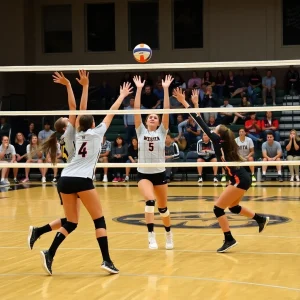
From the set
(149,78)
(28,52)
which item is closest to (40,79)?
(28,52)

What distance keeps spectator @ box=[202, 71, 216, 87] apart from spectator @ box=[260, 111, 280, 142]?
3.26 metres

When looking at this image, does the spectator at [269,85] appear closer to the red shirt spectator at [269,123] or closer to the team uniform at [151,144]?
the red shirt spectator at [269,123]

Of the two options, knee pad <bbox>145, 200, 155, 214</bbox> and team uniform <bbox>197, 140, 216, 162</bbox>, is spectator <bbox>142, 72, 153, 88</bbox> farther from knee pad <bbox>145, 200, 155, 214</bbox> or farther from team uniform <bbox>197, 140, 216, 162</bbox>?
knee pad <bbox>145, 200, 155, 214</bbox>

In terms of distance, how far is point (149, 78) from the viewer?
2641cm

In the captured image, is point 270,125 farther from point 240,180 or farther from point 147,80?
point 240,180

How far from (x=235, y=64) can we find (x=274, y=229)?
348 centimetres

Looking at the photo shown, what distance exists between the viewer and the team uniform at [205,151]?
21.2 meters

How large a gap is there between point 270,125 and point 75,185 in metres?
15.7

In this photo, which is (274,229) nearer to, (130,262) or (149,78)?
(130,262)

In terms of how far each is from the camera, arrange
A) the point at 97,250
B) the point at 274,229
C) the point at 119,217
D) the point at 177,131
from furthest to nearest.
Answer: the point at 177,131, the point at 119,217, the point at 274,229, the point at 97,250

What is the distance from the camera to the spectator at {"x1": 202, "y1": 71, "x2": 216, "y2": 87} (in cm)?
2527

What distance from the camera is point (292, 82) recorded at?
2527 cm

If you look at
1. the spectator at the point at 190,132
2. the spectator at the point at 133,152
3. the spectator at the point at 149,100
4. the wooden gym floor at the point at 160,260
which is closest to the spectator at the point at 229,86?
the spectator at the point at 149,100

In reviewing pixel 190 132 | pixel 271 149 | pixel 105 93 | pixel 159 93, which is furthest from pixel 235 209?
pixel 105 93
